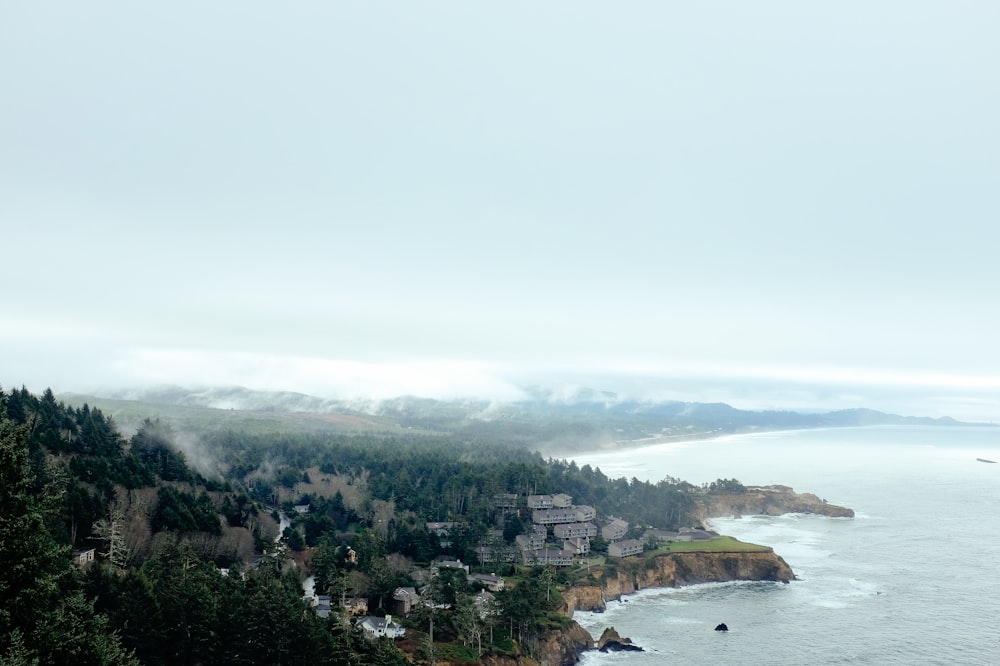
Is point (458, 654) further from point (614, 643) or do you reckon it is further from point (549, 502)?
point (549, 502)

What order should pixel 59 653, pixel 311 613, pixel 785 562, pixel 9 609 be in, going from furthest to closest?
1. pixel 785 562
2. pixel 311 613
3. pixel 59 653
4. pixel 9 609

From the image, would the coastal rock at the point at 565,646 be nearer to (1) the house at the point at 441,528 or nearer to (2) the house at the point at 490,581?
(2) the house at the point at 490,581

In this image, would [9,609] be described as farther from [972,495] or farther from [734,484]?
[972,495]

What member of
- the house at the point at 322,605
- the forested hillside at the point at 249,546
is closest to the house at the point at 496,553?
the forested hillside at the point at 249,546

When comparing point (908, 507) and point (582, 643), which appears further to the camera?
point (908, 507)

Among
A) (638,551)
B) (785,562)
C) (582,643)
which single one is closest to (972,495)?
(785,562)

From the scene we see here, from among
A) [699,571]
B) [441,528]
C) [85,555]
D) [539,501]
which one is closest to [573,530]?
[539,501]

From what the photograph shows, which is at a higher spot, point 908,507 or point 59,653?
point 59,653
